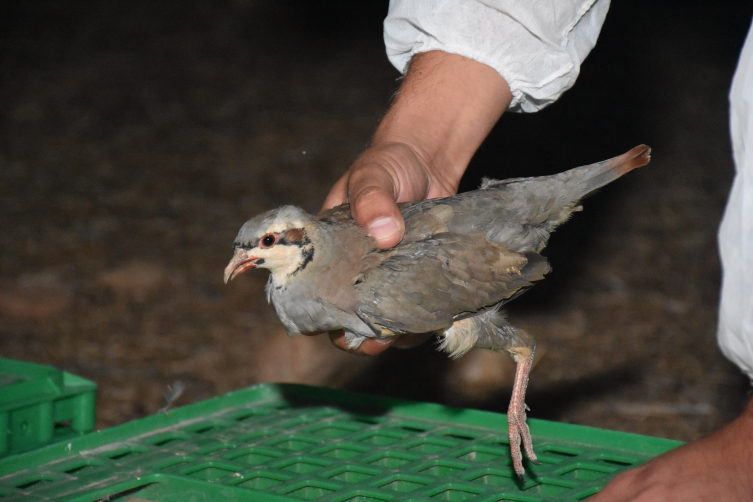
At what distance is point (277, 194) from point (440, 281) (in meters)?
5.54

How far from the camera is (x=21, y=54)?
11844 mm

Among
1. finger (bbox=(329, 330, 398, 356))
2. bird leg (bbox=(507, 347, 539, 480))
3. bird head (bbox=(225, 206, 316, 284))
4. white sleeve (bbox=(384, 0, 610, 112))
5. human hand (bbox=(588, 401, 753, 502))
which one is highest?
white sleeve (bbox=(384, 0, 610, 112))

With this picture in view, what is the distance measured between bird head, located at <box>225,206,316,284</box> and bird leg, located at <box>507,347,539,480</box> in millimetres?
844

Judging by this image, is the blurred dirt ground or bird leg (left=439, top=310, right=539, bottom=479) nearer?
bird leg (left=439, top=310, right=539, bottom=479)

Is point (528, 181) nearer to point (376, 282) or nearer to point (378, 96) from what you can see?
point (376, 282)

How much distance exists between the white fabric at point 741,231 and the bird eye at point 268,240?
1.34 m

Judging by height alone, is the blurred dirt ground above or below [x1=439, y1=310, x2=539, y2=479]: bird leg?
above

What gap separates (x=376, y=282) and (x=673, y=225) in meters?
5.67

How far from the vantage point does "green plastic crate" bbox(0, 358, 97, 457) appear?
2685mm

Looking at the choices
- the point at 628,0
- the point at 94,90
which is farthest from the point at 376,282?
the point at 628,0

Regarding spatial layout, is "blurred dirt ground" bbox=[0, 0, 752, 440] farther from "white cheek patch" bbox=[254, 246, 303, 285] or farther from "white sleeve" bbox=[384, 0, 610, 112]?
"white cheek patch" bbox=[254, 246, 303, 285]

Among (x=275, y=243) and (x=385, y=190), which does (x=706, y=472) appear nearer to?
(x=385, y=190)

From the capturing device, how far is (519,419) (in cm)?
268

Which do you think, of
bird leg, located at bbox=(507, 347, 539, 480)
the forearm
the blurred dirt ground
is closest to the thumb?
the forearm
